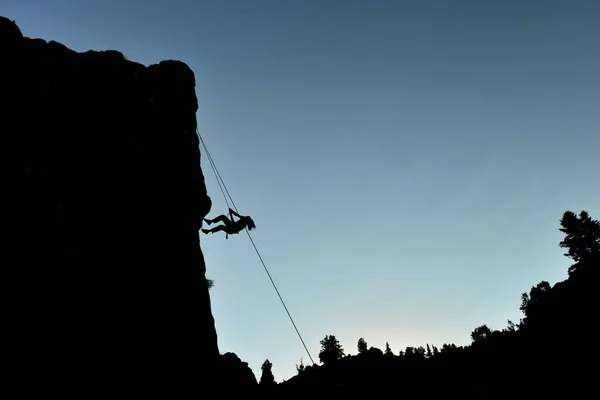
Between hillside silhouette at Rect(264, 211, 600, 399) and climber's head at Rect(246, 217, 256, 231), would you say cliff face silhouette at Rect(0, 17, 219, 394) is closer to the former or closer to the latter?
climber's head at Rect(246, 217, 256, 231)

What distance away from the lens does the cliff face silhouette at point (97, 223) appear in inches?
599

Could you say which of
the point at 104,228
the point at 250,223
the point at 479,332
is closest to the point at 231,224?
the point at 250,223

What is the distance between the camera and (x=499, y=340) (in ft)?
137

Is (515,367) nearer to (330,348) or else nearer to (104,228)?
(104,228)

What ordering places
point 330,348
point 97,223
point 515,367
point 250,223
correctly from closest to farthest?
point 97,223 → point 250,223 → point 515,367 → point 330,348

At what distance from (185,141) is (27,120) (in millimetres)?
9174

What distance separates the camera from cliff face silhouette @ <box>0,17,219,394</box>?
15211mm

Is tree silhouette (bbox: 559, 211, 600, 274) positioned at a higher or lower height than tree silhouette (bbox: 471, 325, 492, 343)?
lower

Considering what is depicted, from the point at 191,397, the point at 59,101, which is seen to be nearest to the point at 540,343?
the point at 191,397

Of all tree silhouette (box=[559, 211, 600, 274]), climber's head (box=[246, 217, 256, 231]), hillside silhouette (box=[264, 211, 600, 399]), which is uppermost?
tree silhouette (box=[559, 211, 600, 274])

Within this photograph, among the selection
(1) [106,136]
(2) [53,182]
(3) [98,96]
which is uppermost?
(3) [98,96]

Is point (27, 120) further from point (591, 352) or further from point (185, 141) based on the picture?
point (591, 352)

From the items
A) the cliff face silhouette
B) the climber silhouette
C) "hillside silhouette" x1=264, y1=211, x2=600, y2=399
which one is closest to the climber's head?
the climber silhouette

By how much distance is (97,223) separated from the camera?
18172 millimetres
